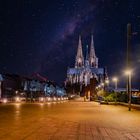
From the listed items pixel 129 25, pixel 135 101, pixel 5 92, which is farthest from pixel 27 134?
pixel 5 92

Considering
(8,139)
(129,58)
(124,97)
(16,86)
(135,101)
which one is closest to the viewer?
(8,139)

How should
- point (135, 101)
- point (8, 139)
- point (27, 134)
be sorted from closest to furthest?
point (8, 139) < point (27, 134) < point (135, 101)

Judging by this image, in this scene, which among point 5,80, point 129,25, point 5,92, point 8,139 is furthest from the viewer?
point 5,80

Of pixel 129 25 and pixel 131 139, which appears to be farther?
pixel 129 25

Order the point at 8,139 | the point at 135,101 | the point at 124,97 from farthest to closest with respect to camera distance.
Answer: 1. the point at 124,97
2. the point at 135,101
3. the point at 8,139

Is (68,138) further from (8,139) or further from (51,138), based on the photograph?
(8,139)

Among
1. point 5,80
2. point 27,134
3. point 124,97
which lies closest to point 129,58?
point 124,97

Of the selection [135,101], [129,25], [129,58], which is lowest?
[135,101]

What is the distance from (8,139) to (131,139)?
452 centimetres

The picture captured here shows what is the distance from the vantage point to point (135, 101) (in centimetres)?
5753

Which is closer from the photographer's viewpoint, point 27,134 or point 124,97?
point 27,134

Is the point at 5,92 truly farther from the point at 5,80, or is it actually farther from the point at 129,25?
the point at 129,25

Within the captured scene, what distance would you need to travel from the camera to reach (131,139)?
14.4 meters

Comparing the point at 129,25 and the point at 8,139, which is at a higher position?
the point at 129,25
